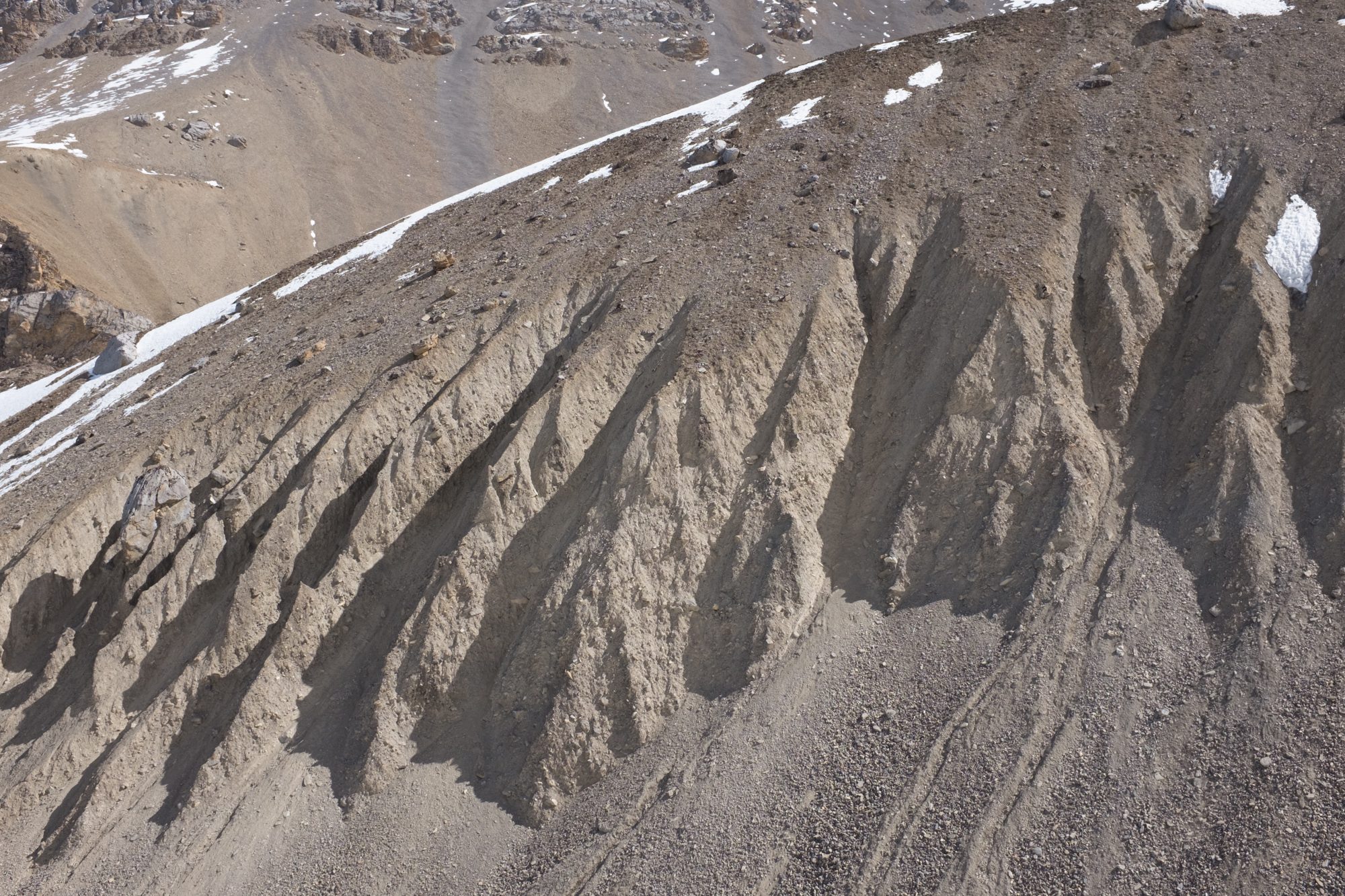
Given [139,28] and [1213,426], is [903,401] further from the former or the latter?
[139,28]

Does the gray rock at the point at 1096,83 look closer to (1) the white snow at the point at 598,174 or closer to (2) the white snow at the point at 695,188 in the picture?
(2) the white snow at the point at 695,188

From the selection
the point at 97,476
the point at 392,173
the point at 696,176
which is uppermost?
the point at 696,176

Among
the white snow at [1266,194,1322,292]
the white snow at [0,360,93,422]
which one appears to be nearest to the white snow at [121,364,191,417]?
the white snow at [0,360,93,422]

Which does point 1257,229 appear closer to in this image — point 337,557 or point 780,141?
point 780,141

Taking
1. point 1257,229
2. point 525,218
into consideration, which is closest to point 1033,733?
point 1257,229

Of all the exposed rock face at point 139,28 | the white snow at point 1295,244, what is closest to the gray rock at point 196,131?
the exposed rock face at point 139,28

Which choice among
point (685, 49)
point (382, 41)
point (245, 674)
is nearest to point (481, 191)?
point (245, 674)

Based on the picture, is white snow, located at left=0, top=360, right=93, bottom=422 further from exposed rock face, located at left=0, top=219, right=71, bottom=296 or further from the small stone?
the small stone
